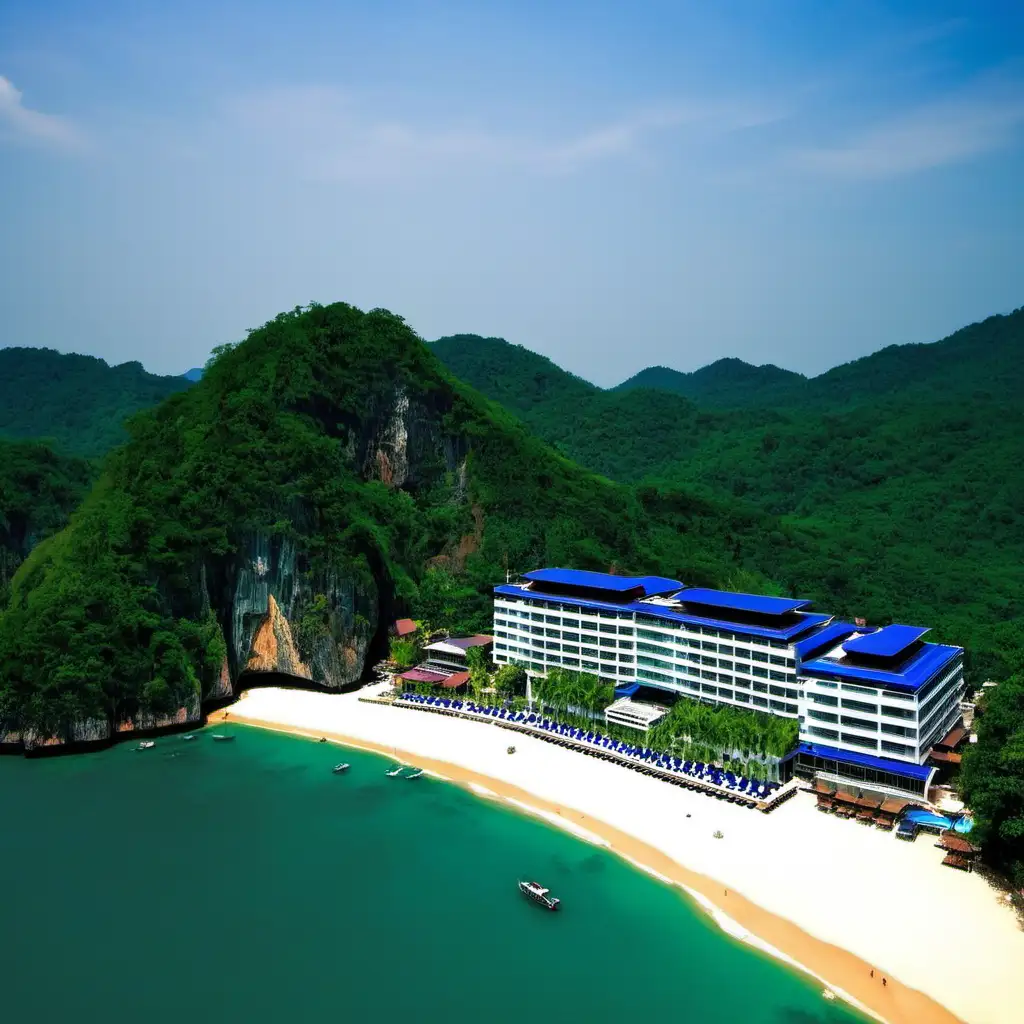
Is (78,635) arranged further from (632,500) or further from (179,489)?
(632,500)

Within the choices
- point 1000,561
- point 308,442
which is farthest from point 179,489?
point 1000,561

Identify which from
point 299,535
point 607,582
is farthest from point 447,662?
point 607,582

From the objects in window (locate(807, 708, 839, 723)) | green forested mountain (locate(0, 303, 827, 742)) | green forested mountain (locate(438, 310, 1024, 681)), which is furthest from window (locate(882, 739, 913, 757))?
green forested mountain (locate(0, 303, 827, 742))

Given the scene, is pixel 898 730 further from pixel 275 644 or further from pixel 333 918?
pixel 275 644

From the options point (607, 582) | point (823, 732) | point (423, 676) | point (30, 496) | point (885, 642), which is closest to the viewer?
point (823, 732)

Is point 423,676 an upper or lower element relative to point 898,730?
lower
